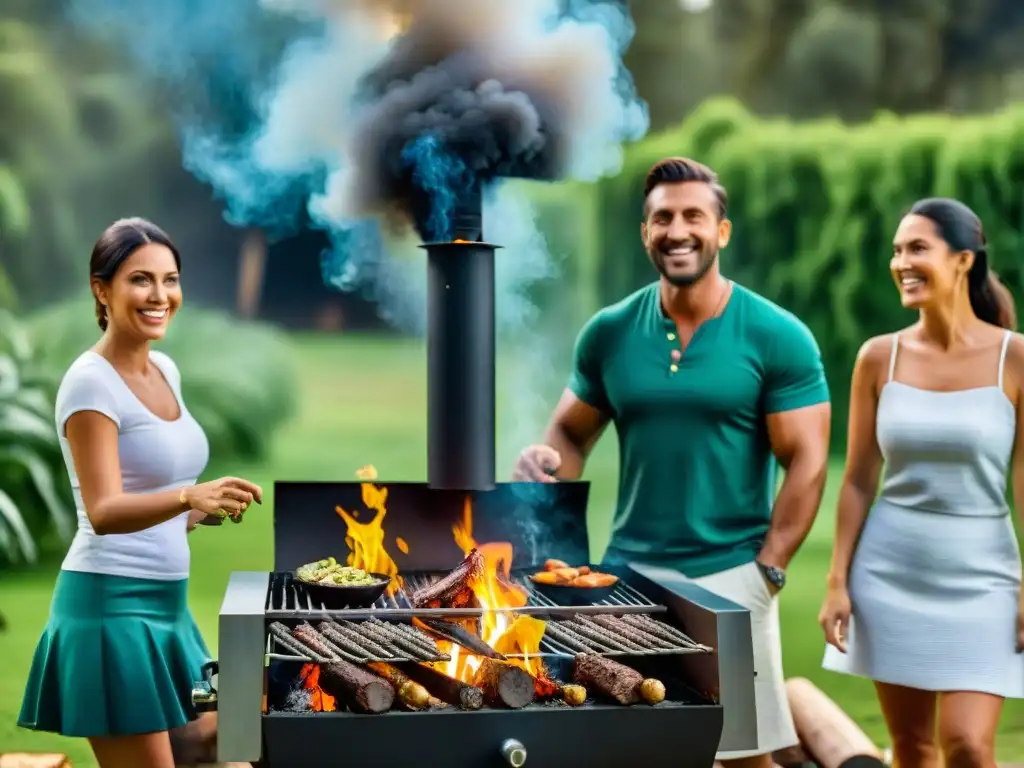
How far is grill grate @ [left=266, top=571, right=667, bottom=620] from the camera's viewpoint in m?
2.76

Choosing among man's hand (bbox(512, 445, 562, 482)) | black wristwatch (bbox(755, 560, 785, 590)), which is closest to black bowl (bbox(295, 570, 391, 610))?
man's hand (bbox(512, 445, 562, 482))

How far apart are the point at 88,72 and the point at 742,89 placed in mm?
3514

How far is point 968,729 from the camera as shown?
10.4 feet

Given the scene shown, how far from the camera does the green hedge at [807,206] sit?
261 inches

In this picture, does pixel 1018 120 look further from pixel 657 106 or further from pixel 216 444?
pixel 216 444

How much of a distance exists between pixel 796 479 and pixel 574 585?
0.76 metres

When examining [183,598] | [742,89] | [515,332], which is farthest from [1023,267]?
[183,598]

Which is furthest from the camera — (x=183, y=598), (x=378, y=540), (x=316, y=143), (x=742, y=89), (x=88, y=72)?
(x=742, y=89)

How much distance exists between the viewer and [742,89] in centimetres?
676

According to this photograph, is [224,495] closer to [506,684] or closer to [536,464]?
[506,684]

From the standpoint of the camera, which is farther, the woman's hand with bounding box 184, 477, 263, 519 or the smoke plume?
the smoke plume

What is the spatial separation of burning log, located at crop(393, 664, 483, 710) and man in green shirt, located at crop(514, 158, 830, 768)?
87 cm

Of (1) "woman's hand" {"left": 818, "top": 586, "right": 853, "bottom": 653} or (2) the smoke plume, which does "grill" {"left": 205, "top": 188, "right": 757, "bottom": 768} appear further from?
(1) "woman's hand" {"left": 818, "top": 586, "right": 853, "bottom": 653}

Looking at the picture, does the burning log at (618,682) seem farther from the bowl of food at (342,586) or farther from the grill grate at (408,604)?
the bowl of food at (342,586)
